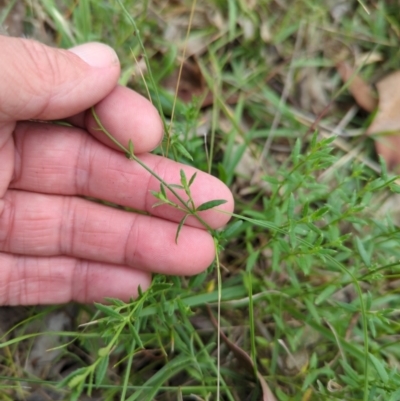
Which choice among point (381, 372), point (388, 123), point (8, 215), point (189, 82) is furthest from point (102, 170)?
point (388, 123)

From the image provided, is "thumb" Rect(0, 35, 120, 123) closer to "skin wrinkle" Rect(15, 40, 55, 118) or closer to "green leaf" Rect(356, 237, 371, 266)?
"skin wrinkle" Rect(15, 40, 55, 118)

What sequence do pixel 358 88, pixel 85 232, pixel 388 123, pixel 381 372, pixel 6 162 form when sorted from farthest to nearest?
pixel 358 88 < pixel 388 123 < pixel 85 232 < pixel 6 162 < pixel 381 372

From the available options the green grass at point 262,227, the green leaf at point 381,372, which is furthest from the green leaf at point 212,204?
the green leaf at point 381,372

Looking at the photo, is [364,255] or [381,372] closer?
[381,372]

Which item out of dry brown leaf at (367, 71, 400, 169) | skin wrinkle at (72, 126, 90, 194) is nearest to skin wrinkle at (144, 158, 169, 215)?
skin wrinkle at (72, 126, 90, 194)

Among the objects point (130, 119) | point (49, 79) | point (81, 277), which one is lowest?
point (81, 277)

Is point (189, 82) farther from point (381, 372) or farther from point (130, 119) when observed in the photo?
point (381, 372)

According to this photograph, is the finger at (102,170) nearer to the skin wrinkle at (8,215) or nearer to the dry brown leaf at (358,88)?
the skin wrinkle at (8,215)
